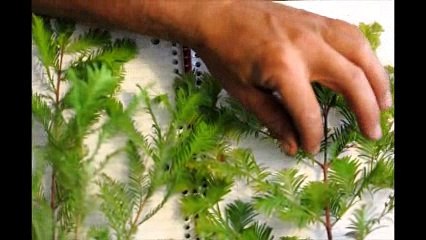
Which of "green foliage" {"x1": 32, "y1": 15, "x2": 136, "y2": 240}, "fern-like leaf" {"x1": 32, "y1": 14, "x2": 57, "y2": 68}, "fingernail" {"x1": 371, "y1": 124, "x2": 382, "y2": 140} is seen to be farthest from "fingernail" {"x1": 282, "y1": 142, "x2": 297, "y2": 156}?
"fern-like leaf" {"x1": 32, "y1": 14, "x2": 57, "y2": 68}

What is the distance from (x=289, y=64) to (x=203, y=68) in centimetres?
14

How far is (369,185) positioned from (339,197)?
0.05 m

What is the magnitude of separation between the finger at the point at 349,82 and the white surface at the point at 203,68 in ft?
0.32

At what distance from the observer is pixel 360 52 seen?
0.78 m

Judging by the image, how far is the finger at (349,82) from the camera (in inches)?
30.1

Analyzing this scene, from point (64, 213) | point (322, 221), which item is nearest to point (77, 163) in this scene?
point (64, 213)

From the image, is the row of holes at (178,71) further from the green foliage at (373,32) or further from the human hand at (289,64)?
the green foliage at (373,32)

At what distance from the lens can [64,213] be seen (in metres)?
0.76

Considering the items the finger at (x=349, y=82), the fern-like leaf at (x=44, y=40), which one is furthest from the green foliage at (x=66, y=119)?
the finger at (x=349, y=82)

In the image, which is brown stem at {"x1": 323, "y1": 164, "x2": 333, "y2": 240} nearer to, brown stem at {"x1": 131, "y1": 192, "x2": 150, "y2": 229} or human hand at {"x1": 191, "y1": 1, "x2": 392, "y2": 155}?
human hand at {"x1": 191, "y1": 1, "x2": 392, "y2": 155}

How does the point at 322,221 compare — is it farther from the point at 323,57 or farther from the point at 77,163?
the point at 77,163

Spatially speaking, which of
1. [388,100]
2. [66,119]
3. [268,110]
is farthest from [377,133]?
[66,119]

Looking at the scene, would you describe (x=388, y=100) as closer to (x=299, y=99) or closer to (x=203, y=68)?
(x=299, y=99)

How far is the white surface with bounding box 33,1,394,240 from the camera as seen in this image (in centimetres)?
82
